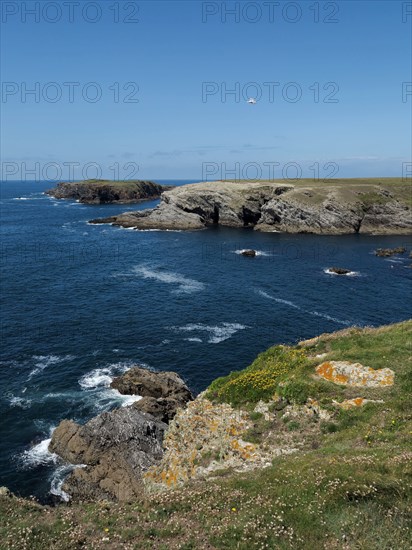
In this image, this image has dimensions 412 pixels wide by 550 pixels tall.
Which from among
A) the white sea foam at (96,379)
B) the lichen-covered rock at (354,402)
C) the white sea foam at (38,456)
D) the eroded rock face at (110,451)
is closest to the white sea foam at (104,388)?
the white sea foam at (96,379)

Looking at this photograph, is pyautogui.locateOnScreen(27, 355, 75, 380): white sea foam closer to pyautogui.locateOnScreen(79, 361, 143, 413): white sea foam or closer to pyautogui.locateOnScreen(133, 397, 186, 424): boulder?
pyautogui.locateOnScreen(79, 361, 143, 413): white sea foam

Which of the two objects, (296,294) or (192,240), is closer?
(296,294)

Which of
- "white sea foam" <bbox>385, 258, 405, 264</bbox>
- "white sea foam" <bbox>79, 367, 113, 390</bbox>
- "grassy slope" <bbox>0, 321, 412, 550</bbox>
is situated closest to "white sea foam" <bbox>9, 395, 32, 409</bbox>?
"white sea foam" <bbox>79, 367, 113, 390</bbox>

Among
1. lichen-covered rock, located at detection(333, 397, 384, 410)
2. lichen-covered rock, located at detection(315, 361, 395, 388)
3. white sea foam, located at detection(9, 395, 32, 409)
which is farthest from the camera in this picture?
white sea foam, located at detection(9, 395, 32, 409)

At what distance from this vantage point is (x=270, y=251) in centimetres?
11400

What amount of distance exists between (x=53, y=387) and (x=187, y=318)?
24.8 m

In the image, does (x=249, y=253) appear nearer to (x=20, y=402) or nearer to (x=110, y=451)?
(x=20, y=402)

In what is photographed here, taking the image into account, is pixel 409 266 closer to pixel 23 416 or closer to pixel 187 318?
pixel 187 318

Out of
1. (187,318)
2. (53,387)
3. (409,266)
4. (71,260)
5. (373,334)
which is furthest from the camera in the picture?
(71,260)

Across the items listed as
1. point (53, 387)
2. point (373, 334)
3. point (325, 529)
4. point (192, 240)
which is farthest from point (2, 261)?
point (325, 529)

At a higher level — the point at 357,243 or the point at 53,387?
the point at 357,243

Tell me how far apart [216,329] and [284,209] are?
95.6m

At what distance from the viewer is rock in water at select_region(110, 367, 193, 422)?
39.1 meters

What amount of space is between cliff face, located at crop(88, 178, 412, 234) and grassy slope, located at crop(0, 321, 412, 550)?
128 m
